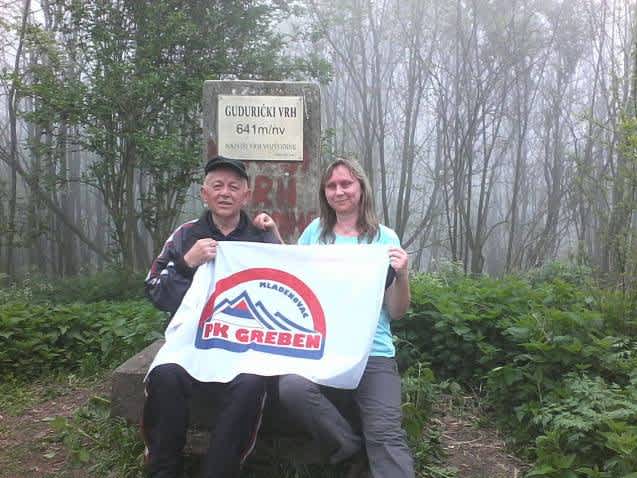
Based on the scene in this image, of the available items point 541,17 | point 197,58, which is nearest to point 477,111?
point 541,17

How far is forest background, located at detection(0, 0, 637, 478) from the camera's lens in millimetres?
3266

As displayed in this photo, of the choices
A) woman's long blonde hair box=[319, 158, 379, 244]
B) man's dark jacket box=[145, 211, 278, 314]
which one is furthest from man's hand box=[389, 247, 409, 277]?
man's dark jacket box=[145, 211, 278, 314]

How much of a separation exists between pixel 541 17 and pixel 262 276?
45.9ft

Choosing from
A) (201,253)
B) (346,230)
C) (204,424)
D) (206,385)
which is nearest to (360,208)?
(346,230)

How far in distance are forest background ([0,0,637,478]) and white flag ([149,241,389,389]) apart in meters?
0.68

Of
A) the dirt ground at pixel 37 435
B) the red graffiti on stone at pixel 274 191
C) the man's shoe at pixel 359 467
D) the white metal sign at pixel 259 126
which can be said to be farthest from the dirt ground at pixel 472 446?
the white metal sign at pixel 259 126

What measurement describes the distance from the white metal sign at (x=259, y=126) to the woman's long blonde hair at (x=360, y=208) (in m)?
1.50

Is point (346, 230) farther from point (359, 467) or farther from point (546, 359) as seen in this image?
point (546, 359)

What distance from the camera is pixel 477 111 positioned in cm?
1413

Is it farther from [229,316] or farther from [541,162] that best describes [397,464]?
[541,162]

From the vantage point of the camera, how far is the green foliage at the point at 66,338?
4.43 m

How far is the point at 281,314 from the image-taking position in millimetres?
2842

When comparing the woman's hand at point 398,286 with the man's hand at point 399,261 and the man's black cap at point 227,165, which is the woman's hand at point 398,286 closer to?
the man's hand at point 399,261

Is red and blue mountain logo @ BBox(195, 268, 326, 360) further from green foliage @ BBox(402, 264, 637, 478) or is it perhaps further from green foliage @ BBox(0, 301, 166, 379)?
green foliage @ BBox(0, 301, 166, 379)
